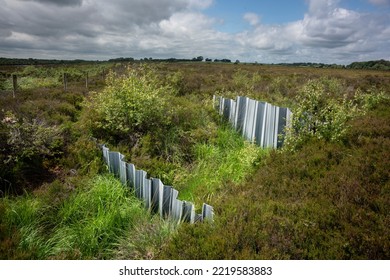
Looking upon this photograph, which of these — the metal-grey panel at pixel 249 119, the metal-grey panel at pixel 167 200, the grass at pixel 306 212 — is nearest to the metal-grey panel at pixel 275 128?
the metal-grey panel at pixel 249 119

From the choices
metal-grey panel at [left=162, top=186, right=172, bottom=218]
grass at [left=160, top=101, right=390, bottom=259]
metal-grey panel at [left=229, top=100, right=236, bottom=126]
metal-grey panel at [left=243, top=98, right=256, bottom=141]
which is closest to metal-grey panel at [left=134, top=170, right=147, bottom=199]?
metal-grey panel at [left=162, top=186, right=172, bottom=218]

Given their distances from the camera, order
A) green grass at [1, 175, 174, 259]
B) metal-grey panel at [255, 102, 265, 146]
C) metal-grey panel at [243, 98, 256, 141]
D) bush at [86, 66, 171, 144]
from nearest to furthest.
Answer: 1. green grass at [1, 175, 174, 259]
2. bush at [86, 66, 171, 144]
3. metal-grey panel at [255, 102, 265, 146]
4. metal-grey panel at [243, 98, 256, 141]

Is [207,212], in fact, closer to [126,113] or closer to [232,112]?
[126,113]

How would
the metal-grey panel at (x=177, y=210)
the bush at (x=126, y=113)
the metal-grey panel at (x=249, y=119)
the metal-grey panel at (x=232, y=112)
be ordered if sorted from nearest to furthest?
the metal-grey panel at (x=177, y=210), the bush at (x=126, y=113), the metal-grey panel at (x=249, y=119), the metal-grey panel at (x=232, y=112)

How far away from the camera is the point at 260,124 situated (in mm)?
7172

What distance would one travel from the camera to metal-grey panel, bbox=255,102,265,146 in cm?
710

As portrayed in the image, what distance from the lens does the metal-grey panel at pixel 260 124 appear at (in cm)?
710

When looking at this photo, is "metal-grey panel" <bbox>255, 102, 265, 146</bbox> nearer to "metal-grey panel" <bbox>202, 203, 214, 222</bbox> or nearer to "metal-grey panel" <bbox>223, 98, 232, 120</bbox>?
"metal-grey panel" <bbox>223, 98, 232, 120</bbox>

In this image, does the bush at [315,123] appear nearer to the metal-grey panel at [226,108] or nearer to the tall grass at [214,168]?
the tall grass at [214,168]

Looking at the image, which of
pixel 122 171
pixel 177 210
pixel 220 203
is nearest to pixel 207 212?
pixel 220 203

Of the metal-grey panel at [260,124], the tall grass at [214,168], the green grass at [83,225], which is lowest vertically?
the green grass at [83,225]

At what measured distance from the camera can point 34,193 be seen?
4.64 metres
